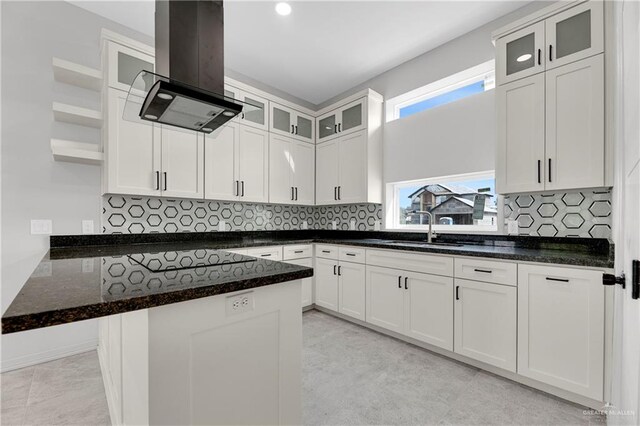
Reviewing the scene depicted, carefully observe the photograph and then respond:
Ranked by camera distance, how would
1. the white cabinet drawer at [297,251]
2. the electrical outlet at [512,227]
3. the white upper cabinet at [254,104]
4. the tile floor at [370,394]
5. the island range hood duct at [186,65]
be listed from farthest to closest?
1. the white cabinet drawer at [297,251]
2. the white upper cabinet at [254,104]
3. the electrical outlet at [512,227]
4. the tile floor at [370,394]
5. the island range hood duct at [186,65]

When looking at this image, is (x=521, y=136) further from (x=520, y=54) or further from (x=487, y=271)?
(x=487, y=271)

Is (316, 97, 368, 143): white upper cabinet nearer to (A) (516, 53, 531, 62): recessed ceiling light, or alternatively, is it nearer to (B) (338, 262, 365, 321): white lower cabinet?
(A) (516, 53, 531, 62): recessed ceiling light

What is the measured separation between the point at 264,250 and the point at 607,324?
109 inches

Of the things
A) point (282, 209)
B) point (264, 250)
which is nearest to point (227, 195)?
point (264, 250)

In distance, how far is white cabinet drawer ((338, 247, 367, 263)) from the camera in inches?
123

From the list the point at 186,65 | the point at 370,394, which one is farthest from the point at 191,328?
the point at 370,394

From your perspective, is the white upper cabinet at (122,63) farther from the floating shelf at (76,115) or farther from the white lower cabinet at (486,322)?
the white lower cabinet at (486,322)

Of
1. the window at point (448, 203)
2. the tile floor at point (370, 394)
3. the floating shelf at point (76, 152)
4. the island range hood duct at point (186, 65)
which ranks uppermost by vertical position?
the island range hood duct at point (186, 65)

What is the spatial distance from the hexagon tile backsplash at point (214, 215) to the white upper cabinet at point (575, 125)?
195 cm

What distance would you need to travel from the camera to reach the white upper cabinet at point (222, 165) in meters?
3.09

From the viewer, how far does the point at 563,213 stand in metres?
2.33

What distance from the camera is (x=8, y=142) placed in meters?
2.29

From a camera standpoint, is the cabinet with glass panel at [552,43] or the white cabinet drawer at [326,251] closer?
the cabinet with glass panel at [552,43]

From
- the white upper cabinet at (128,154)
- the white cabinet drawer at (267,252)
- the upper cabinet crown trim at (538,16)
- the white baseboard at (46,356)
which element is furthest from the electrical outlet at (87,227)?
the upper cabinet crown trim at (538,16)
